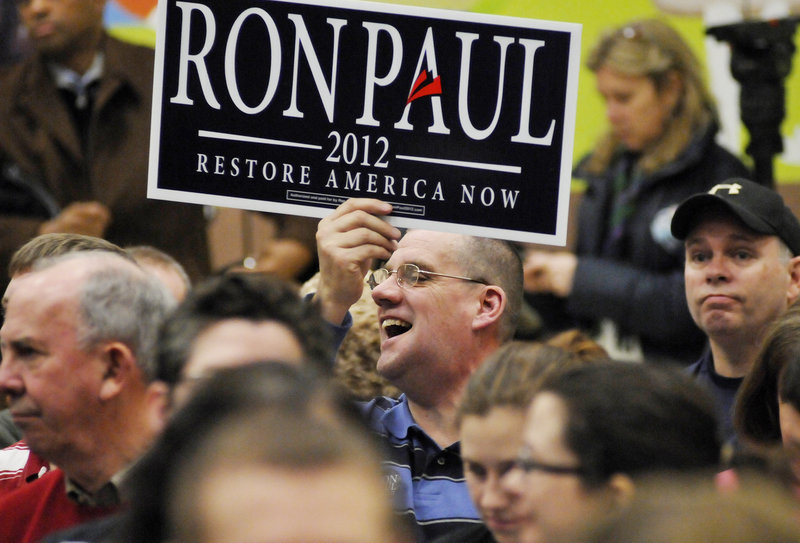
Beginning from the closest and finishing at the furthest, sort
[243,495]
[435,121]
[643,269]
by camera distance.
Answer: [243,495] < [435,121] < [643,269]

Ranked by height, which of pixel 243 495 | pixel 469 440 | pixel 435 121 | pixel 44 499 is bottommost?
pixel 44 499

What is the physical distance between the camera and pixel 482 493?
2.73 metres

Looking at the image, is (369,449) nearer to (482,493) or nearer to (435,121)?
(482,493)

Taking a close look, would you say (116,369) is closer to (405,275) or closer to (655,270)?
(405,275)

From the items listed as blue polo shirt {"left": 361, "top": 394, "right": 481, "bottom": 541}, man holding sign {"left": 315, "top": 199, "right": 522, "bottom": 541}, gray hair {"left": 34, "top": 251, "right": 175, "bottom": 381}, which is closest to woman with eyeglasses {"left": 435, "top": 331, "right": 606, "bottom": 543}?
blue polo shirt {"left": 361, "top": 394, "right": 481, "bottom": 541}

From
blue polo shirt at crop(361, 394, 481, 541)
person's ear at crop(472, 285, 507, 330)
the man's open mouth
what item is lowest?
blue polo shirt at crop(361, 394, 481, 541)

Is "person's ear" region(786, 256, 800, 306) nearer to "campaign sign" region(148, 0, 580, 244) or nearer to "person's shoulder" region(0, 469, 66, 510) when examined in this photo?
"campaign sign" region(148, 0, 580, 244)

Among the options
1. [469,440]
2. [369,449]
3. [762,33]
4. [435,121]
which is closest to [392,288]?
[435,121]

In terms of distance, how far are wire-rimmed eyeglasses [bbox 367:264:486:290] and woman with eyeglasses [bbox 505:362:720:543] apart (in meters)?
1.67

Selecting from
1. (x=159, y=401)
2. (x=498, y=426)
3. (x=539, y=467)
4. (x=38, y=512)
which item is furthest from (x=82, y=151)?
(x=539, y=467)

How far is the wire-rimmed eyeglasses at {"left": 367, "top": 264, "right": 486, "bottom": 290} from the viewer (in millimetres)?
4043

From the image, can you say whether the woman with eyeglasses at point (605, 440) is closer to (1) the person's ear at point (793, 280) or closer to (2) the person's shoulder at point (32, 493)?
(2) the person's shoulder at point (32, 493)

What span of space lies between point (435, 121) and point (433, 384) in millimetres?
796

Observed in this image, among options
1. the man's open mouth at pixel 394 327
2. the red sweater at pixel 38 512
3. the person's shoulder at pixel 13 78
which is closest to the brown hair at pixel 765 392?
the man's open mouth at pixel 394 327
